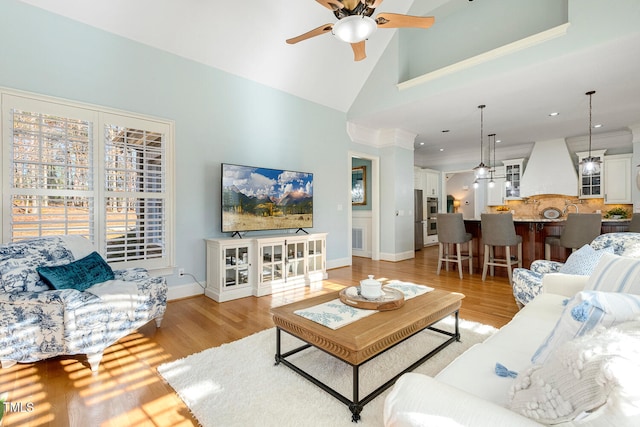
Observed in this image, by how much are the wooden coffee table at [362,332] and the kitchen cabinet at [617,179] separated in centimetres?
658

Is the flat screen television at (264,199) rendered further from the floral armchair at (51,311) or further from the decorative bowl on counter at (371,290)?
the decorative bowl on counter at (371,290)

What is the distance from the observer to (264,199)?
420cm

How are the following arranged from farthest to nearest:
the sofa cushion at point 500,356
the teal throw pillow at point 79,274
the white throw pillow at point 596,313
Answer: the teal throw pillow at point 79,274 < the sofa cushion at point 500,356 < the white throw pillow at point 596,313

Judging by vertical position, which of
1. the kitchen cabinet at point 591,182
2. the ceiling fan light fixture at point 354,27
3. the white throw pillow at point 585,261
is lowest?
the white throw pillow at point 585,261

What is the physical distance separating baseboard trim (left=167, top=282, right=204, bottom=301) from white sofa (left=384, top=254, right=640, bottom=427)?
10.8 feet

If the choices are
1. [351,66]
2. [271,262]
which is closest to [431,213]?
[351,66]

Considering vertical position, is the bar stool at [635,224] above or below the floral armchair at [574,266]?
above

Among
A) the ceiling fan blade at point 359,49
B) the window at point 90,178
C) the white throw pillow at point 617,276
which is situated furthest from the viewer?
the ceiling fan blade at point 359,49

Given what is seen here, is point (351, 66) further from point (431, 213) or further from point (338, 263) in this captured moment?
point (431, 213)

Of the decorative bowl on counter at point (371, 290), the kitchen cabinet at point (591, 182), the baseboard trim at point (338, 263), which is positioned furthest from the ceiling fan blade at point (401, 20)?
the kitchen cabinet at point (591, 182)

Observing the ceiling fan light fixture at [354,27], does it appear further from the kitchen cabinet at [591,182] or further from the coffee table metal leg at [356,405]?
the kitchen cabinet at [591,182]

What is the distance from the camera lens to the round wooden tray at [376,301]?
1937 mm

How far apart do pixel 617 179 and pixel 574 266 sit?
5.79 meters

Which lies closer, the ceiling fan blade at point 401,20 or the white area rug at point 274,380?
the white area rug at point 274,380
